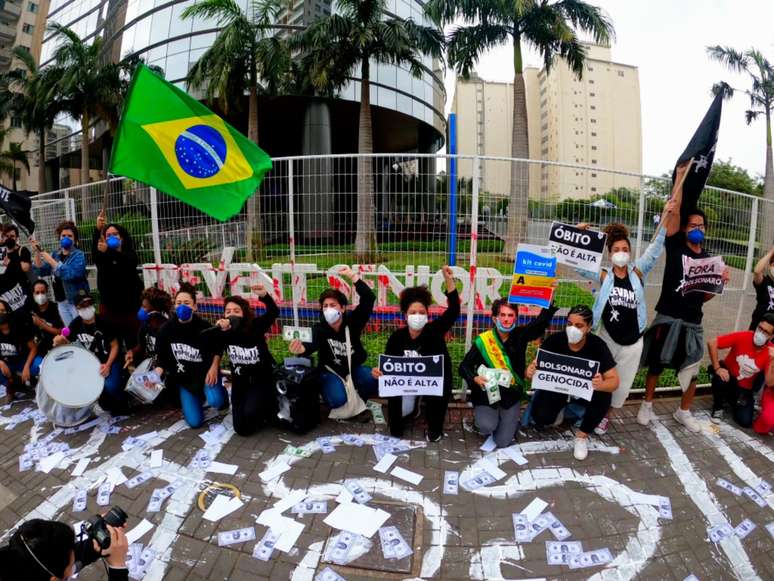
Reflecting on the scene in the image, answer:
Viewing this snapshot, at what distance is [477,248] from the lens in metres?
4.74

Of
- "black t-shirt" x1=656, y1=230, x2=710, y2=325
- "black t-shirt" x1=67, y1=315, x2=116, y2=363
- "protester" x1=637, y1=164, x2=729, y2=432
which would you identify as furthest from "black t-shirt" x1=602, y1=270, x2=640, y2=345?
"black t-shirt" x1=67, y1=315, x2=116, y2=363

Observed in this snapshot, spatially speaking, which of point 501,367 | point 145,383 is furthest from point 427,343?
point 145,383

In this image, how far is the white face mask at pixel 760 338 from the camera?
410cm

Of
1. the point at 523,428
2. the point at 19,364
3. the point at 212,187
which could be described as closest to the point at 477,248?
the point at 523,428

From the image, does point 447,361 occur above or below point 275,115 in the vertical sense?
below

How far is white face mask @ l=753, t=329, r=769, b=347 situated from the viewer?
410cm

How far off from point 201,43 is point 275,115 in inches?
175

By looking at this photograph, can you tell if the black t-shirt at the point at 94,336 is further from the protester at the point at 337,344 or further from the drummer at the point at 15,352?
the protester at the point at 337,344

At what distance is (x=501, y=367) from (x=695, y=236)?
→ 224cm

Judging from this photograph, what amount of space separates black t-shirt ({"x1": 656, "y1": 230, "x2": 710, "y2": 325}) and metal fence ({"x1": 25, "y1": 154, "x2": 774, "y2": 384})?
0.50 metres

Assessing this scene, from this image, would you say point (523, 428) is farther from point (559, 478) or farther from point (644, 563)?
point (644, 563)

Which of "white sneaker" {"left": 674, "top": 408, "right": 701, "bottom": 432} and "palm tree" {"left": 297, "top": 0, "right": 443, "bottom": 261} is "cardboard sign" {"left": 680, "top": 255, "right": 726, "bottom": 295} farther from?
"palm tree" {"left": 297, "top": 0, "right": 443, "bottom": 261}

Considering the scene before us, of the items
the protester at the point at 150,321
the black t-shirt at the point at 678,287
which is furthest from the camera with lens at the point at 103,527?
the black t-shirt at the point at 678,287

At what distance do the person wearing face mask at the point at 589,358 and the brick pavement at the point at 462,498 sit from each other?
0.73ft
